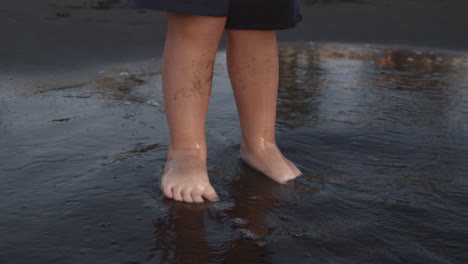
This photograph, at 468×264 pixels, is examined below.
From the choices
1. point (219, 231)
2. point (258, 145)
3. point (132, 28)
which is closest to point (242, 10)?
point (258, 145)

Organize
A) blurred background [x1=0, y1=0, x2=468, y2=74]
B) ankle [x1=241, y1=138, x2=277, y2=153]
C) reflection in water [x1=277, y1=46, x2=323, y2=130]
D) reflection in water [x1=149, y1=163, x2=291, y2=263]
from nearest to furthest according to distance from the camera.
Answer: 1. reflection in water [x1=149, y1=163, x2=291, y2=263]
2. ankle [x1=241, y1=138, x2=277, y2=153]
3. reflection in water [x1=277, y1=46, x2=323, y2=130]
4. blurred background [x1=0, y1=0, x2=468, y2=74]

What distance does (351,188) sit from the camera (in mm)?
1522

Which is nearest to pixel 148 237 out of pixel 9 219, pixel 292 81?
pixel 9 219

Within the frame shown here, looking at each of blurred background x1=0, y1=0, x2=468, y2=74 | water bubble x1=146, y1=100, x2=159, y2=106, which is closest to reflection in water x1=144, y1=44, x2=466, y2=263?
water bubble x1=146, y1=100, x2=159, y2=106

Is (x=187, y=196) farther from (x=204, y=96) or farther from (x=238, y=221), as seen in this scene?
(x=204, y=96)

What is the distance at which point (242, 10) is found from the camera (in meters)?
1.56

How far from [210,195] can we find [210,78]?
411 millimetres

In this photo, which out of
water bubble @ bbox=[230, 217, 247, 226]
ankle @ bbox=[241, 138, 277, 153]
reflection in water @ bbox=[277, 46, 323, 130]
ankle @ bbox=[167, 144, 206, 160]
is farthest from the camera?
reflection in water @ bbox=[277, 46, 323, 130]

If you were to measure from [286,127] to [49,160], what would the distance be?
1.07 m

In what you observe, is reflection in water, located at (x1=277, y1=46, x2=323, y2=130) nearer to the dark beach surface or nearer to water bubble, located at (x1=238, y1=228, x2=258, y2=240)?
the dark beach surface

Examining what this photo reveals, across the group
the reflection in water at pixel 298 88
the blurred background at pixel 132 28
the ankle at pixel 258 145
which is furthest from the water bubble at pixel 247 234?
the blurred background at pixel 132 28

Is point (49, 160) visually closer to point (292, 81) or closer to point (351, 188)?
point (351, 188)

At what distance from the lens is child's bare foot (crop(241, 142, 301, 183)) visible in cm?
163

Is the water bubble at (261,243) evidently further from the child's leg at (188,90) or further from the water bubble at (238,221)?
the child's leg at (188,90)
